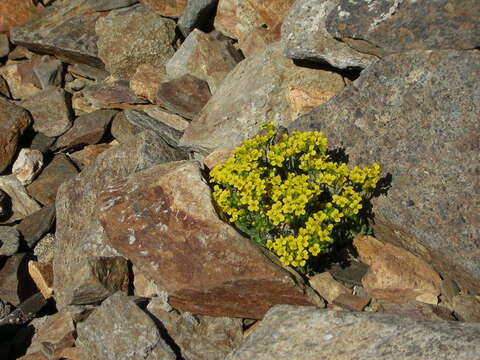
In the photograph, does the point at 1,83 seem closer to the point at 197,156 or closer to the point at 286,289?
the point at 197,156

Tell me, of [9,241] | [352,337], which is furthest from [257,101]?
[9,241]

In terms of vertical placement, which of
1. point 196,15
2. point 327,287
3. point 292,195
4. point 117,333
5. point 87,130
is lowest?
point 117,333

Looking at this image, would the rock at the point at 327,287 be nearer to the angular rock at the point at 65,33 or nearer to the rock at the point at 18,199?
the rock at the point at 18,199

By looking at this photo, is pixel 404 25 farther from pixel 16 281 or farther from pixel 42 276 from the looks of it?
pixel 16 281

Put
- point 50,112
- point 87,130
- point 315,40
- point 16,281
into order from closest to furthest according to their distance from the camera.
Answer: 1. point 315,40
2. point 16,281
3. point 87,130
4. point 50,112

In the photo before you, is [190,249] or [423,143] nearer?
[190,249]

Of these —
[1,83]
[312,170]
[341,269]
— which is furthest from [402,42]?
[1,83]
